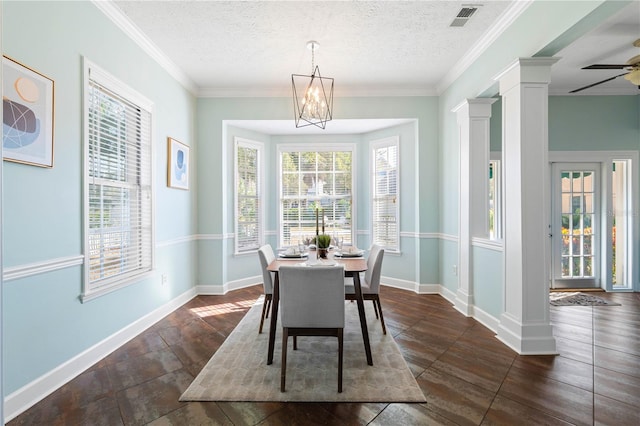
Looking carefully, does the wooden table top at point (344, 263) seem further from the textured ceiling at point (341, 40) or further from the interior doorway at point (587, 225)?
the interior doorway at point (587, 225)

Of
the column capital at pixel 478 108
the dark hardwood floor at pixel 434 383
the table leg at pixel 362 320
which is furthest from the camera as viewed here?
the column capital at pixel 478 108

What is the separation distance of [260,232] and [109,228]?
→ 8.50 feet

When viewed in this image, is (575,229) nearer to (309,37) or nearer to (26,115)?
(309,37)

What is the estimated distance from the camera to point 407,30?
10.2 ft

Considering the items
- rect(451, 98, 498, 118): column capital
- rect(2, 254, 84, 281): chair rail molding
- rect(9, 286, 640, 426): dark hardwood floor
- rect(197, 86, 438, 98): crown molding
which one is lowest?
rect(9, 286, 640, 426): dark hardwood floor

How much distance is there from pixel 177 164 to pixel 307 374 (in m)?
2.92

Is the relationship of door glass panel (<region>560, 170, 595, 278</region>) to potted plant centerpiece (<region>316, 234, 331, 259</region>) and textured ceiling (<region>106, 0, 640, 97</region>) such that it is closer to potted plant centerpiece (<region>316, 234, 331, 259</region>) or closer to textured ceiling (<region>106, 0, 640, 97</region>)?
Answer: textured ceiling (<region>106, 0, 640, 97</region>)

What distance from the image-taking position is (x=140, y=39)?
3.20 m

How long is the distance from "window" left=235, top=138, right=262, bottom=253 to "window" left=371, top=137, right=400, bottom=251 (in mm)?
1873

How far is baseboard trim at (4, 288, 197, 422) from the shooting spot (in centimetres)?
194

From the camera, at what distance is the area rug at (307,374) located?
2.09 meters

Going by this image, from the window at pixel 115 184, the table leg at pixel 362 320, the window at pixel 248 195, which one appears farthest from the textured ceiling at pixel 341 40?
the table leg at pixel 362 320

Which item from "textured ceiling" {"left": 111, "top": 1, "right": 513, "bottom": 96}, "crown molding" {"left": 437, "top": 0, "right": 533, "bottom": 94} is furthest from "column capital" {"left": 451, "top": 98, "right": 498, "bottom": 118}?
"textured ceiling" {"left": 111, "top": 1, "right": 513, "bottom": 96}

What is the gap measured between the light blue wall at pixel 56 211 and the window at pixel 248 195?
1.89m
